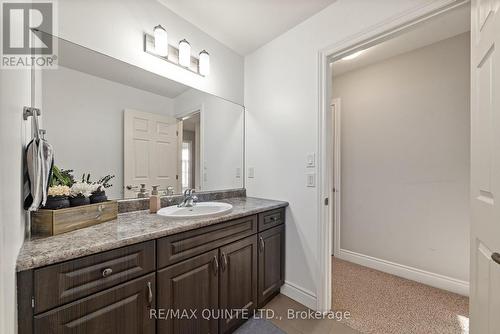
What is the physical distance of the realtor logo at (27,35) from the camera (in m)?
0.67

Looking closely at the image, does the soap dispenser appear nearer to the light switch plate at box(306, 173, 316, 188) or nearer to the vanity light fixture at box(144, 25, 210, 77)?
the vanity light fixture at box(144, 25, 210, 77)

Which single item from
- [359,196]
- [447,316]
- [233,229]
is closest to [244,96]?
[233,229]

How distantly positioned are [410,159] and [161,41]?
2616 millimetres

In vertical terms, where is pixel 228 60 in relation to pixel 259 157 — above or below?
above

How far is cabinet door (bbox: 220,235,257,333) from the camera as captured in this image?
137 cm

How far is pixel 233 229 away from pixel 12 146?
44.2 inches

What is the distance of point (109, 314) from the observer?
2.90ft

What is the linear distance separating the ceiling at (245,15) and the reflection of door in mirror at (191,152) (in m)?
0.81

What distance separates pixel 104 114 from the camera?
4.66ft

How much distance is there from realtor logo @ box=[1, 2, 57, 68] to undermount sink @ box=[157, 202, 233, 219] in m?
0.96

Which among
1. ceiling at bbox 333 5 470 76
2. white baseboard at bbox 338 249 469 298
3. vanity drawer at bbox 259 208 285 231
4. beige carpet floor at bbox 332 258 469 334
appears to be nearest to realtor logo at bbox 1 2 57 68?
vanity drawer at bbox 259 208 285 231

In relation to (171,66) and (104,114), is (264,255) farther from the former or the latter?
(171,66)

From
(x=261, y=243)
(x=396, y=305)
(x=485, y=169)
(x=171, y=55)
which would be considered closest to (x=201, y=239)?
(x=261, y=243)

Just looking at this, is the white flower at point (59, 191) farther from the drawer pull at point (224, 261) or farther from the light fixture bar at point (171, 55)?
the light fixture bar at point (171, 55)
